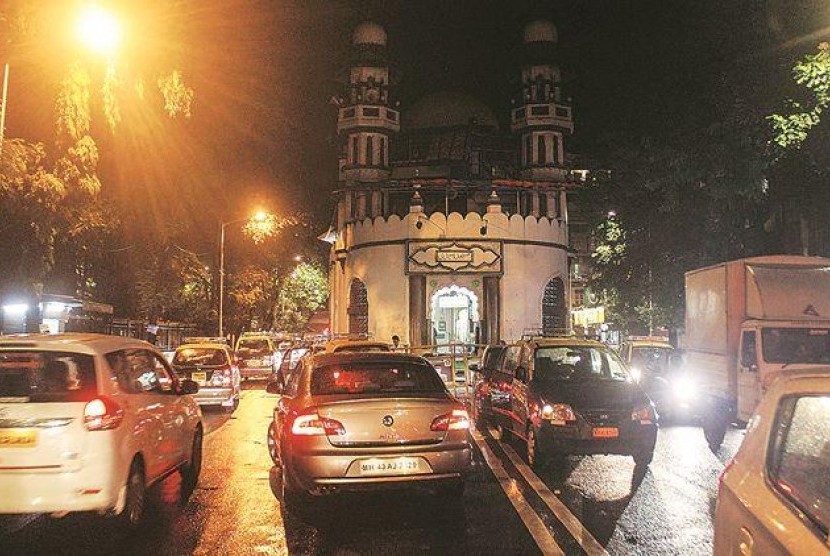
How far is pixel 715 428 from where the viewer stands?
37.3 feet

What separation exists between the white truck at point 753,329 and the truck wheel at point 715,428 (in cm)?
1

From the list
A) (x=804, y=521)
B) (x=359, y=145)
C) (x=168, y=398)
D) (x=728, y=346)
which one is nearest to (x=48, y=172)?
(x=168, y=398)

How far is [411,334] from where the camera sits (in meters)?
32.4

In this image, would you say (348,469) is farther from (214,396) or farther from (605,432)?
(214,396)

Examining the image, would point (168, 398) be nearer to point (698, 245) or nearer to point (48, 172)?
point (48, 172)

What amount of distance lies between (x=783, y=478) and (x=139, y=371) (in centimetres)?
611

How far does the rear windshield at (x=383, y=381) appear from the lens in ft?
24.6

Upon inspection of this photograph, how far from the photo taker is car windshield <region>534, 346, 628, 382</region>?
35.0ft

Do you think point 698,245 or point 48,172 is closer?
point 48,172

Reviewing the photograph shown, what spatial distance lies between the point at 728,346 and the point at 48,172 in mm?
12998

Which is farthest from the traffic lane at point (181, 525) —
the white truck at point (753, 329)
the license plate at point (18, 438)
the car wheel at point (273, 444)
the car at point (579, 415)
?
the white truck at point (753, 329)

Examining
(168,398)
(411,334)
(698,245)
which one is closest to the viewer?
(168,398)

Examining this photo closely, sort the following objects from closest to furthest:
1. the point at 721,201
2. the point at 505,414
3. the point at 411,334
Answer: the point at 505,414, the point at 721,201, the point at 411,334

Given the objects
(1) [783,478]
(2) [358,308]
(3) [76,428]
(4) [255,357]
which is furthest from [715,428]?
(2) [358,308]
